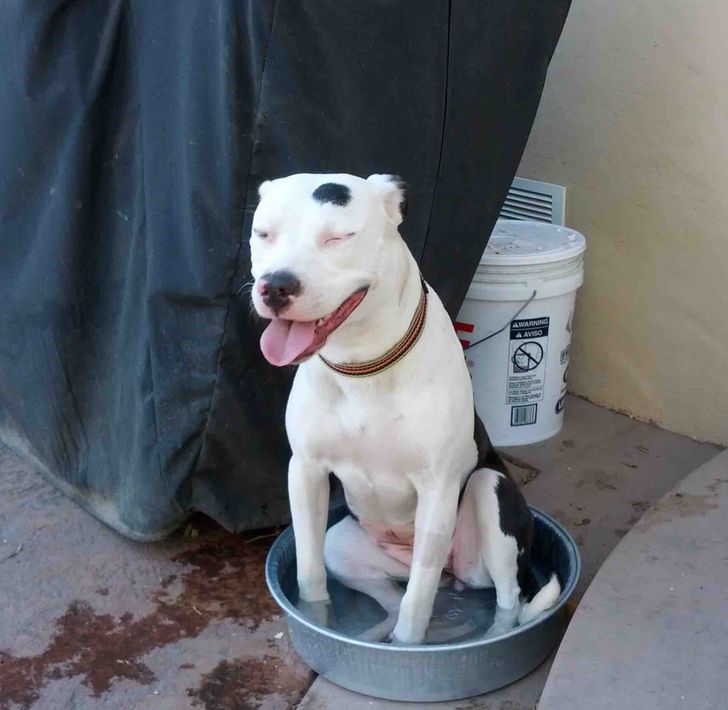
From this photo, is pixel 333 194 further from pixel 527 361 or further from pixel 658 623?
pixel 527 361

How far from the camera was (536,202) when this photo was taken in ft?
12.9

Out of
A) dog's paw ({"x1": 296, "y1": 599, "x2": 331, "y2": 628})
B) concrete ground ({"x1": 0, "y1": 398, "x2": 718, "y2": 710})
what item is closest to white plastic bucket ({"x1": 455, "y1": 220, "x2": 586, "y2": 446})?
concrete ground ({"x1": 0, "y1": 398, "x2": 718, "y2": 710})

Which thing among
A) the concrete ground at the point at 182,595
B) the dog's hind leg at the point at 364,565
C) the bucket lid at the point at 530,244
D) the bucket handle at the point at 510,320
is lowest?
the concrete ground at the point at 182,595

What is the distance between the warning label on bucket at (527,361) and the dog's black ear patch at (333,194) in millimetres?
1519

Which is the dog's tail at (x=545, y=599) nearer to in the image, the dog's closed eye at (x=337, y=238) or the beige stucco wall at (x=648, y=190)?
the dog's closed eye at (x=337, y=238)

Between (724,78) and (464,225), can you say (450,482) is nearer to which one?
(464,225)

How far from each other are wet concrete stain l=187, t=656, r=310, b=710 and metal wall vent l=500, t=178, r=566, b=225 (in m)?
2.05

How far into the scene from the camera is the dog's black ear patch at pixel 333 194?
203 centimetres

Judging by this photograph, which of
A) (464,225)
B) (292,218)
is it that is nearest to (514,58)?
(464,225)

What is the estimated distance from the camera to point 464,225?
2.99 metres

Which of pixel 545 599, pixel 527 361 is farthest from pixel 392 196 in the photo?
pixel 527 361

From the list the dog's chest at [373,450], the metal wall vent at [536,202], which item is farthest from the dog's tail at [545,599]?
the metal wall vent at [536,202]

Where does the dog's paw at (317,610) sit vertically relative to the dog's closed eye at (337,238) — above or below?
below

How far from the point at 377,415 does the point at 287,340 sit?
0.34 m
